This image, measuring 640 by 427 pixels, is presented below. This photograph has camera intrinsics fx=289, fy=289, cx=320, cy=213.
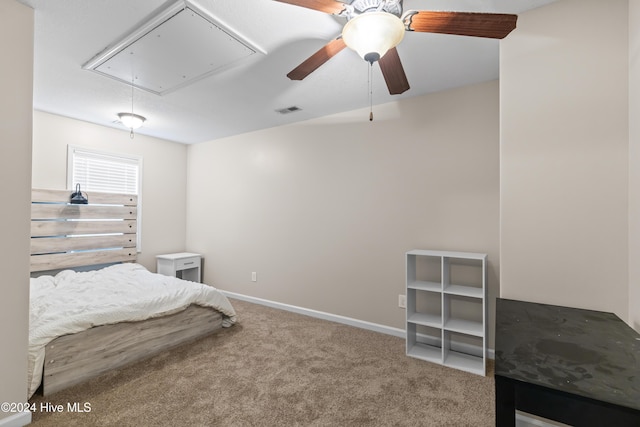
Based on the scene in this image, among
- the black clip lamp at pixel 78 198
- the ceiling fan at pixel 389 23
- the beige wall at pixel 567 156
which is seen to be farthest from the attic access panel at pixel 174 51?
the black clip lamp at pixel 78 198

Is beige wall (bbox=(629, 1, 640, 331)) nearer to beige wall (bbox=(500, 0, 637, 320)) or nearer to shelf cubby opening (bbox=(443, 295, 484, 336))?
beige wall (bbox=(500, 0, 637, 320))

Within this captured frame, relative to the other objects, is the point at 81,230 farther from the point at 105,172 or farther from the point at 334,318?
the point at 334,318

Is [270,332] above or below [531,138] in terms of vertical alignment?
below

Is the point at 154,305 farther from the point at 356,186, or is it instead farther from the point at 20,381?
the point at 356,186

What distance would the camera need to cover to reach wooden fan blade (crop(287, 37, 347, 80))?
4.66 ft

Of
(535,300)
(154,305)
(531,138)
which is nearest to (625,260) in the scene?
(535,300)

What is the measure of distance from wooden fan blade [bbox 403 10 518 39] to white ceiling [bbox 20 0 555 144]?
0.45 metres

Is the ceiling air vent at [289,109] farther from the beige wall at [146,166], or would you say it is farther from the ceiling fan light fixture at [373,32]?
the beige wall at [146,166]

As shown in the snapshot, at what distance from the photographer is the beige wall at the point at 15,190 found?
5.25 feet

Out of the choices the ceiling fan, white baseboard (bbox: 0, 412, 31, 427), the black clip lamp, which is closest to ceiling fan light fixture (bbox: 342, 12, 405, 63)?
the ceiling fan

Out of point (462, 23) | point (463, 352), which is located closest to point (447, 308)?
point (463, 352)

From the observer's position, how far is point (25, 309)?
1.69m

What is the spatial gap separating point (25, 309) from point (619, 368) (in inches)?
111

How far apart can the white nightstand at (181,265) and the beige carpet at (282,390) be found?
5.73ft
